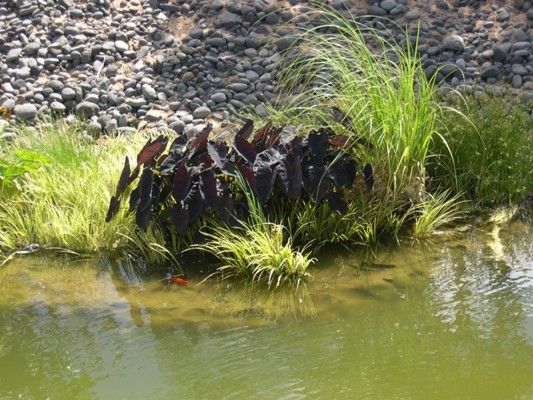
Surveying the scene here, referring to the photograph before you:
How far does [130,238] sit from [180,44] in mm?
3969

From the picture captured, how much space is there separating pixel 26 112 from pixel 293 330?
4.83 m

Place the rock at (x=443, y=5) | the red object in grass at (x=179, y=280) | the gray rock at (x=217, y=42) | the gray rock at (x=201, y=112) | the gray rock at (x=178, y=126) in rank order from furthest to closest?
the rock at (x=443, y=5)
the gray rock at (x=217, y=42)
the gray rock at (x=201, y=112)
the gray rock at (x=178, y=126)
the red object in grass at (x=179, y=280)

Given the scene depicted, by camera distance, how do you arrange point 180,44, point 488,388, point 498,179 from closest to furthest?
point 488,388, point 498,179, point 180,44

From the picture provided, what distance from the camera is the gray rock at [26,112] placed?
25.5 ft

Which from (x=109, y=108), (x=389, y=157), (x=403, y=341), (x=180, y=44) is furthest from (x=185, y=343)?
(x=180, y=44)

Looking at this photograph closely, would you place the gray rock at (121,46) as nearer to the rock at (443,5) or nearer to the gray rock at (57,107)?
the gray rock at (57,107)

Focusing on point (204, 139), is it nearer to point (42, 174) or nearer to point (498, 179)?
point (42, 174)

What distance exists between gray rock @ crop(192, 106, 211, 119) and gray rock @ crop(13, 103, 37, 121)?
1.73 metres

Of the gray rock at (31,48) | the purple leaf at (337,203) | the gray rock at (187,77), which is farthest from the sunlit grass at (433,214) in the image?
the gray rock at (31,48)

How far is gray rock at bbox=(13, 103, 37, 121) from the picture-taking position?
25.5 feet

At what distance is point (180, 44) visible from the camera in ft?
28.3

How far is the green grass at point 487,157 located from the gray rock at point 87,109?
12.2 feet

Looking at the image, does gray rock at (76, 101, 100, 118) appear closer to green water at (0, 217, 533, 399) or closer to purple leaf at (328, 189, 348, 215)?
green water at (0, 217, 533, 399)

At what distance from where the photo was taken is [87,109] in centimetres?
778
